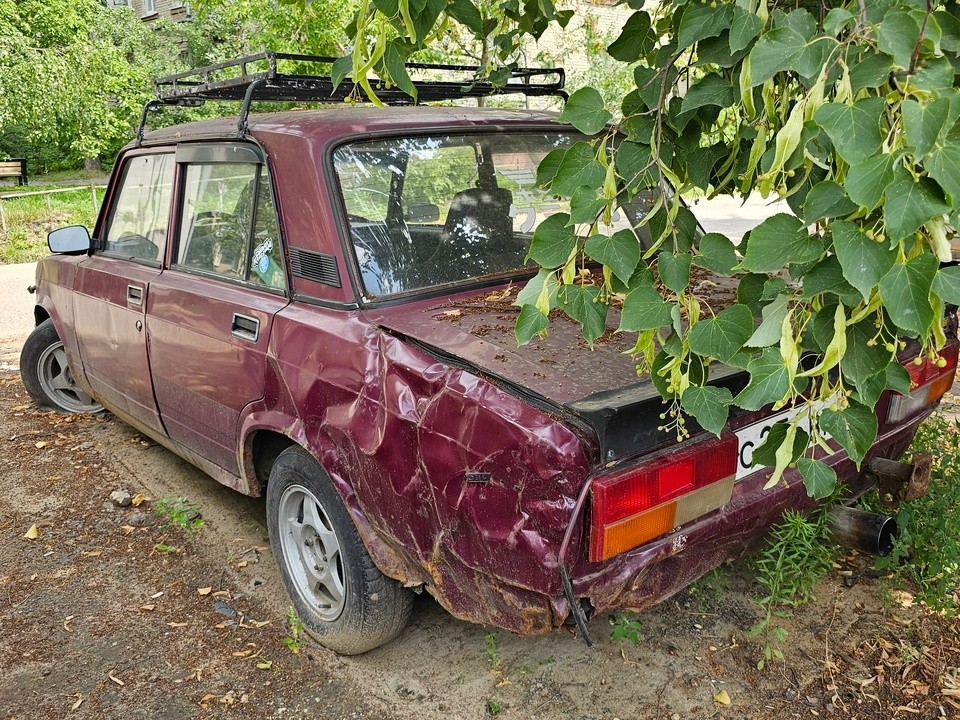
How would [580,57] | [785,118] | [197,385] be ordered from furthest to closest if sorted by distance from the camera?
[580,57] < [197,385] < [785,118]

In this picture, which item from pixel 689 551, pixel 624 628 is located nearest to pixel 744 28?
pixel 689 551

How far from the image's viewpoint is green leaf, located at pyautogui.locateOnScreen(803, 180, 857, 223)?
1.36 meters

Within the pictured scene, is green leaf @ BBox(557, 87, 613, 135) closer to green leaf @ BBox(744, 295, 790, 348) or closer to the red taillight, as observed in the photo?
green leaf @ BBox(744, 295, 790, 348)

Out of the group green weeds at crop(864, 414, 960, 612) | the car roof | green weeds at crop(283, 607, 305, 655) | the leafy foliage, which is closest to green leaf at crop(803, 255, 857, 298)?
the leafy foliage

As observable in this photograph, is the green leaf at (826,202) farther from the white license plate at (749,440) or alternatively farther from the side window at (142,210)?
the side window at (142,210)

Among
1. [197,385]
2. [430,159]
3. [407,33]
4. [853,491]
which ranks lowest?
[853,491]

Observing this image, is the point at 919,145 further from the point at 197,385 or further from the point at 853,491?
the point at 197,385

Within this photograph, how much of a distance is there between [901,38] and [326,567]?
97.0 inches

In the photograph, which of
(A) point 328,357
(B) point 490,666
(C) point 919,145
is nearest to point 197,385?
(A) point 328,357

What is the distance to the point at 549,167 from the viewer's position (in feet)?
5.93

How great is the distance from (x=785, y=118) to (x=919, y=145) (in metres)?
0.45

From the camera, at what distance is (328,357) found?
271 centimetres

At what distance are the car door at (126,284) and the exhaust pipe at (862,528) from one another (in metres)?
3.01

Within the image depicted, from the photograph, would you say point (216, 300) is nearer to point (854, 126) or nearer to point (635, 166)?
point (635, 166)
